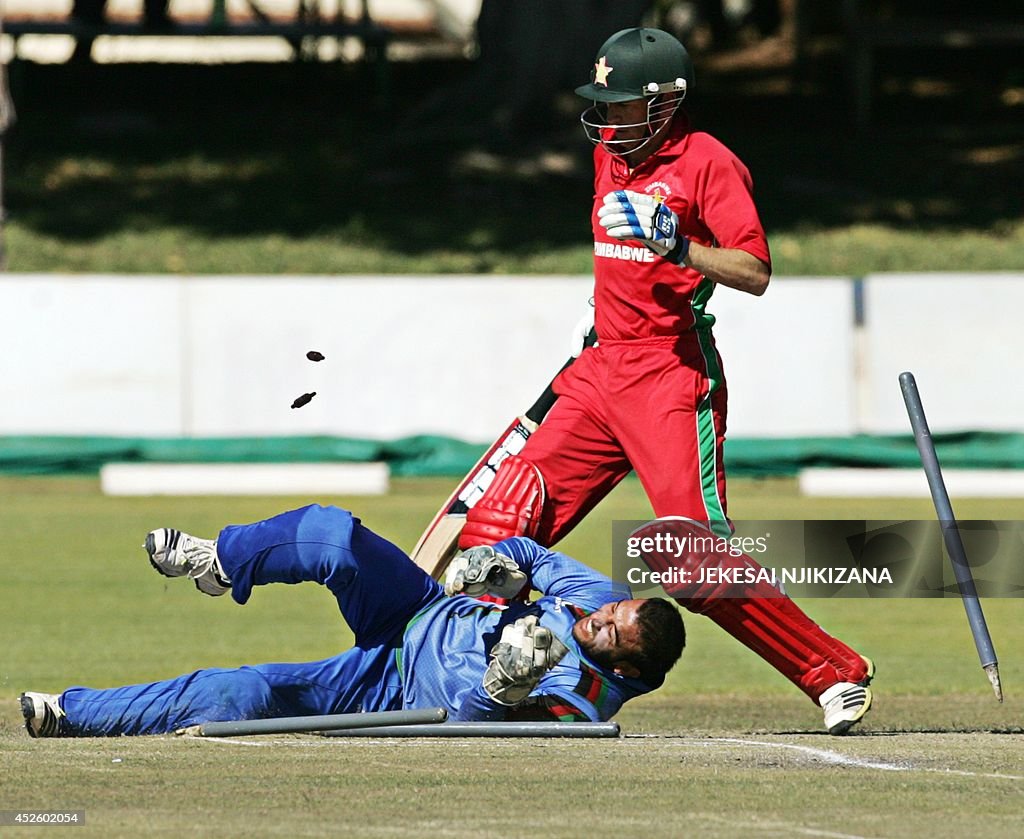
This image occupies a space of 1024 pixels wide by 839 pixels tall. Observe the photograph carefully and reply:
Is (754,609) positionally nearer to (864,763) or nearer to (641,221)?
(864,763)

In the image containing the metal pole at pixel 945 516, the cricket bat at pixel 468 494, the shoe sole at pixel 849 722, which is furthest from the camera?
the cricket bat at pixel 468 494

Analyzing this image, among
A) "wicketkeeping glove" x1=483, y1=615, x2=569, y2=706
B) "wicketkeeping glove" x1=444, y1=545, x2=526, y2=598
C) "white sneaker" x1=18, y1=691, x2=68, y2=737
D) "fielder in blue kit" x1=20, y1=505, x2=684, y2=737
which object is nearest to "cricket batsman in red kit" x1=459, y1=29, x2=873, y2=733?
"fielder in blue kit" x1=20, y1=505, x2=684, y2=737

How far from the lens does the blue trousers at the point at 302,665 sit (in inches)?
263

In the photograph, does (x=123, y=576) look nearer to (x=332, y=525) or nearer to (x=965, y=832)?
(x=332, y=525)

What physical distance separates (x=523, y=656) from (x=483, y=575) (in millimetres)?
309

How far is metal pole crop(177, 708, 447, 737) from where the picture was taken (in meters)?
6.85

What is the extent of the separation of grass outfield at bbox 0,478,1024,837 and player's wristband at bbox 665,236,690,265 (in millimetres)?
1618

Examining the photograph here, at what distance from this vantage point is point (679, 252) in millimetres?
7086

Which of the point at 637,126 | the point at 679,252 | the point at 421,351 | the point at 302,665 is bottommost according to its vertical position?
the point at 302,665

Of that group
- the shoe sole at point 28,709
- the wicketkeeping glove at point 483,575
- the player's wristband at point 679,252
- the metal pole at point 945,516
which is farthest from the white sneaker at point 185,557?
the metal pole at point 945,516

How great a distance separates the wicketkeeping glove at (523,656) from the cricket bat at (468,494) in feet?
4.10

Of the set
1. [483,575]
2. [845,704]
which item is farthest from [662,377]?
[845,704]

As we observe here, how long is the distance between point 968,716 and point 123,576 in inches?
218

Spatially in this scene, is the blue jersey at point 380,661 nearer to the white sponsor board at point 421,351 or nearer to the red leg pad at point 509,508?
the red leg pad at point 509,508
